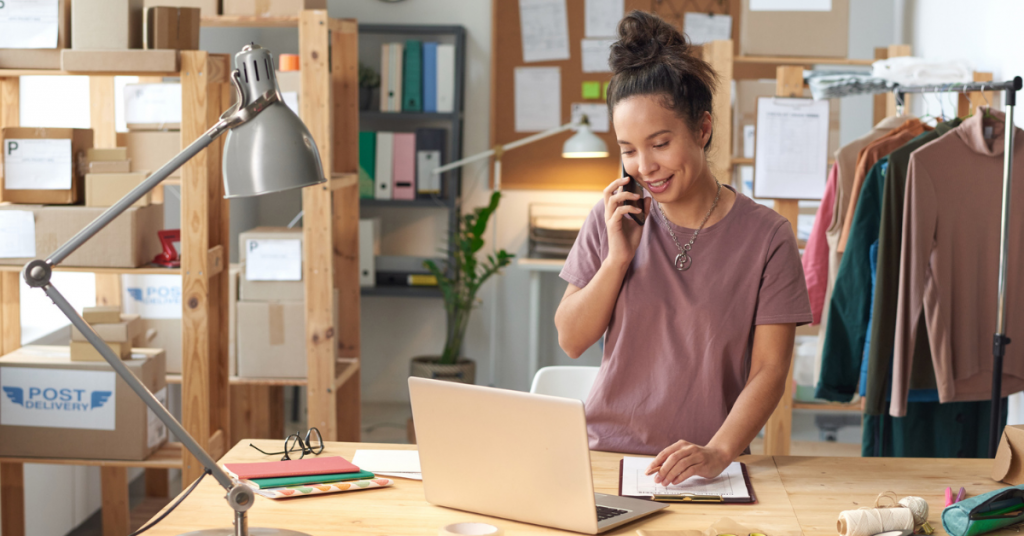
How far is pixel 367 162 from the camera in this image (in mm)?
4590

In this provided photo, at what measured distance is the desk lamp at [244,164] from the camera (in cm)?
114

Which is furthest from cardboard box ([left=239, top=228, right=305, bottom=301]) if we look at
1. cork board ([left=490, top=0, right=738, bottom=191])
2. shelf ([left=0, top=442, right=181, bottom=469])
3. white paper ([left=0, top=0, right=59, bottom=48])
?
cork board ([left=490, top=0, right=738, bottom=191])

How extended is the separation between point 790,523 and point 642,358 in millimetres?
391

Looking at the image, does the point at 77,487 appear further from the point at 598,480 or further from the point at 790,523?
the point at 790,523

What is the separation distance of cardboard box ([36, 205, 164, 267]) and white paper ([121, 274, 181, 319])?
25.0 inches

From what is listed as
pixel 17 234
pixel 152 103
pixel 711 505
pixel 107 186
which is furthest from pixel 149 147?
pixel 711 505

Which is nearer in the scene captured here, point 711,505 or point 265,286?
point 711,505

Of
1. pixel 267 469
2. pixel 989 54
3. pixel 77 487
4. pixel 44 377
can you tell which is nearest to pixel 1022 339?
pixel 989 54

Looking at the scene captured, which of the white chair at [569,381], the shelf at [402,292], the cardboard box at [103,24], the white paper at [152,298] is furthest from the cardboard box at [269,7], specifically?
the shelf at [402,292]

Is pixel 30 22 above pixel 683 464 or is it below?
above

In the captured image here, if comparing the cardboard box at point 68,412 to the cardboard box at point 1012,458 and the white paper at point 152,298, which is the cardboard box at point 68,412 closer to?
the white paper at point 152,298

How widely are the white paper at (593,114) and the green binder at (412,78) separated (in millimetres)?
820

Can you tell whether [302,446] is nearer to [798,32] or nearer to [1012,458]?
[1012,458]

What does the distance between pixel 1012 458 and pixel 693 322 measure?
0.55 metres
